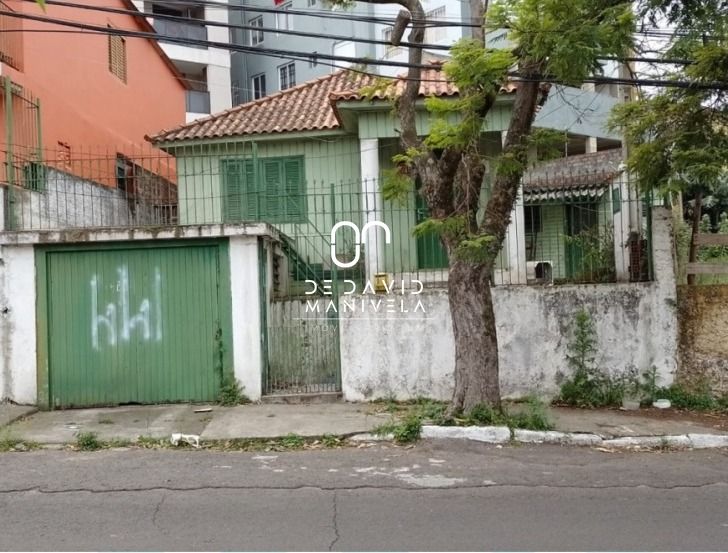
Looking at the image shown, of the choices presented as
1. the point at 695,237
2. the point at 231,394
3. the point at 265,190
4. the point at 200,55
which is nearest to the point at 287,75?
the point at 200,55

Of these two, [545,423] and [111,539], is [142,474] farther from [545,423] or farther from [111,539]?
[545,423]

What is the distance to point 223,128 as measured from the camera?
13.0 m

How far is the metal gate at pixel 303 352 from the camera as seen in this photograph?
895 cm

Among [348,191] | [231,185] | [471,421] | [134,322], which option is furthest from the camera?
[231,185]

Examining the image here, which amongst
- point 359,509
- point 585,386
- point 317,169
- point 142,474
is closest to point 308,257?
point 317,169

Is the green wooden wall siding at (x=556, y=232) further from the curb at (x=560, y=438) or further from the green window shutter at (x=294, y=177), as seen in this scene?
the green window shutter at (x=294, y=177)

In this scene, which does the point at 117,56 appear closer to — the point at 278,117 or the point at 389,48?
the point at 278,117

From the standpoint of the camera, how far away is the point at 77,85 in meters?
13.7

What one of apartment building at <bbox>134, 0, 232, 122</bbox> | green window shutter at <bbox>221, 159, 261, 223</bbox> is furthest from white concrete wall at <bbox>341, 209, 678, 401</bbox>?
apartment building at <bbox>134, 0, 232, 122</bbox>

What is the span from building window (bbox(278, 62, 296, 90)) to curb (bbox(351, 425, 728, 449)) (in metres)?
25.1

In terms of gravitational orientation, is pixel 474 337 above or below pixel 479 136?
below

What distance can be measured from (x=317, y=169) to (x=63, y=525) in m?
9.59

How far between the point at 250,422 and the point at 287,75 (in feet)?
81.1

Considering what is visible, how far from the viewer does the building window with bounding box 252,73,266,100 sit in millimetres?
30594
